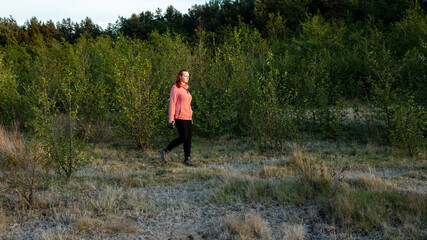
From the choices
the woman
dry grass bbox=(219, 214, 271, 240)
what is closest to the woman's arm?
the woman

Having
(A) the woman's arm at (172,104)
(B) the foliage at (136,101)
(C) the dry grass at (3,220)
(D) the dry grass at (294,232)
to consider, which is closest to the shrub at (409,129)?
(D) the dry grass at (294,232)

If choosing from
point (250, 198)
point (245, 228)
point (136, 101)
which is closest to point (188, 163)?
point (136, 101)

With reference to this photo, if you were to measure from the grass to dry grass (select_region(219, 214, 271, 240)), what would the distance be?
11mm

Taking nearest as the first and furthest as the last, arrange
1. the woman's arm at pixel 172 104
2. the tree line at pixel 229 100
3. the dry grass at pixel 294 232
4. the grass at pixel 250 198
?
1. the dry grass at pixel 294 232
2. the grass at pixel 250 198
3. the woman's arm at pixel 172 104
4. the tree line at pixel 229 100

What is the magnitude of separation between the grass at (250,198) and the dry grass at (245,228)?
1cm

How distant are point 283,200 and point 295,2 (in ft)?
101

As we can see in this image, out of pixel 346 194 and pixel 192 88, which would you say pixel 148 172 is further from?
pixel 192 88

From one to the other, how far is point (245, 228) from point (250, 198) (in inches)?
46.2

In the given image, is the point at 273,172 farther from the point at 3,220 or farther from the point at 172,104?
the point at 3,220

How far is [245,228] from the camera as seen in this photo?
3621 millimetres

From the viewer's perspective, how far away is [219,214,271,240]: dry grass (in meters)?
3.54

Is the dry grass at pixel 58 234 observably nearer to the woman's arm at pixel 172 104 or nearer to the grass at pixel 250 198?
the grass at pixel 250 198

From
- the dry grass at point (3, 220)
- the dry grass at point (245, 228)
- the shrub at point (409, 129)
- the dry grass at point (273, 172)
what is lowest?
the dry grass at point (3, 220)

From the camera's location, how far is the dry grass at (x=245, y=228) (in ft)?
11.6
